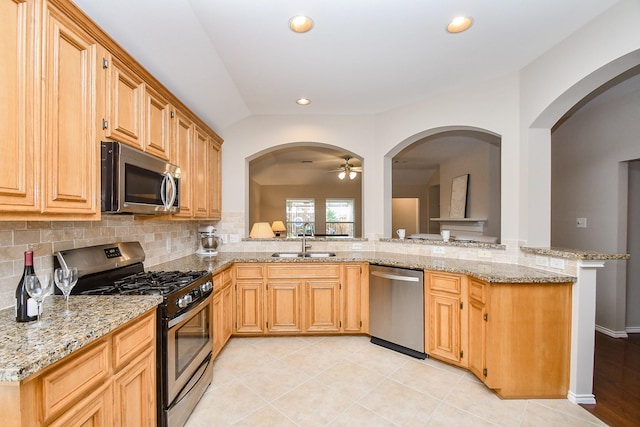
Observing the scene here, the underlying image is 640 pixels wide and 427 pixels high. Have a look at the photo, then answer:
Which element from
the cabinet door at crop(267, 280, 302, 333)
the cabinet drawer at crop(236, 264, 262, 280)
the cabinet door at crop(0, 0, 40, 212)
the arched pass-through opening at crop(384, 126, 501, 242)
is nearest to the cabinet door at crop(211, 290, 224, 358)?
the cabinet drawer at crop(236, 264, 262, 280)

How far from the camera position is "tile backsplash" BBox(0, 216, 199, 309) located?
145 centimetres

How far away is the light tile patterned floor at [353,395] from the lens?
1946mm

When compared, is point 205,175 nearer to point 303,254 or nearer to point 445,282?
point 303,254

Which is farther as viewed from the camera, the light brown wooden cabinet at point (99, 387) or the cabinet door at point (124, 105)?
the cabinet door at point (124, 105)

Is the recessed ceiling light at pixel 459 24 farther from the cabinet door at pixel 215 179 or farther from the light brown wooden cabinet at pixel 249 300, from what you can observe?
the light brown wooden cabinet at pixel 249 300

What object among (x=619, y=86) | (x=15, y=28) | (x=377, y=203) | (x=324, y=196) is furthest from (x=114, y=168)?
(x=324, y=196)

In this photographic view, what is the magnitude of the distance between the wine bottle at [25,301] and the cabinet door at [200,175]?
5.21 feet

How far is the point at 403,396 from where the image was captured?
7.20 feet

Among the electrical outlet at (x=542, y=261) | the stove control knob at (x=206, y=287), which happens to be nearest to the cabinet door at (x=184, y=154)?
the stove control knob at (x=206, y=287)

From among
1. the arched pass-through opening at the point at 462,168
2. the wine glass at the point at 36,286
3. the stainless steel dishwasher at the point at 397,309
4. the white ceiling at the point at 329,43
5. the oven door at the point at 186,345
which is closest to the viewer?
the wine glass at the point at 36,286

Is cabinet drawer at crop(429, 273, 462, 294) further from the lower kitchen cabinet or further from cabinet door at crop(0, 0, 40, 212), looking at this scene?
cabinet door at crop(0, 0, 40, 212)

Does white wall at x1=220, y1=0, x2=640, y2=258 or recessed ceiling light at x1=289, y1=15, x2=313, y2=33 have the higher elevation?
recessed ceiling light at x1=289, y1=15, x2=313, y2=33

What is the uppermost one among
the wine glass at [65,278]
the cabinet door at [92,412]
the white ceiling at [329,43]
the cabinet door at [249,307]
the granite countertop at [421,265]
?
the white ceiling at [329,43]

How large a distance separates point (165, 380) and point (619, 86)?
15.3ft
